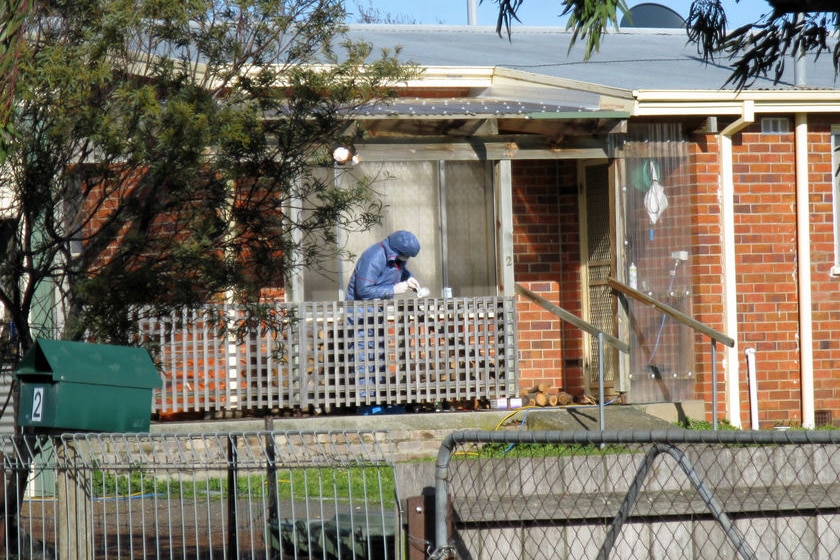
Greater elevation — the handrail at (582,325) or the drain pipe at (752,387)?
the handrail at (582,325)

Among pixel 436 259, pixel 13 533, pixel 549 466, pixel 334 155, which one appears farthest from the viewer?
pixel 436 259

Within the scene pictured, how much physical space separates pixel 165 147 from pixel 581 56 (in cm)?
984

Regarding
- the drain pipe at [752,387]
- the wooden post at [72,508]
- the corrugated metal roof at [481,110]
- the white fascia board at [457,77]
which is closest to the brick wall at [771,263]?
the drain pipe at [752,387]

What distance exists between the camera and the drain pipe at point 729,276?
1308cm

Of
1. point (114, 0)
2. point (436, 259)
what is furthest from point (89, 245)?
point (436, 259)

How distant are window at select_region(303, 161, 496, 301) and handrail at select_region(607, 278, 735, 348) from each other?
1.29 metres

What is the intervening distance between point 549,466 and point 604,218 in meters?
8.25

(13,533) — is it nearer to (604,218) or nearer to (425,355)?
(425,355)

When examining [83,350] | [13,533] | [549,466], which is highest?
[83,350]

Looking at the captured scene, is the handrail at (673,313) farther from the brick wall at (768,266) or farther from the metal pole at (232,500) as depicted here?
the metal pole at (232,500)

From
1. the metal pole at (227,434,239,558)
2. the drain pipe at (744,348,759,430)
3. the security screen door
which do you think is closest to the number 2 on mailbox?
the metal pole at (227,434,239,558)

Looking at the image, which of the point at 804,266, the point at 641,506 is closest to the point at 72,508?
the point at 641,506

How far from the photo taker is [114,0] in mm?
A: 7102

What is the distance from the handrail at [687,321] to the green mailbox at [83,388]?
6.92m
